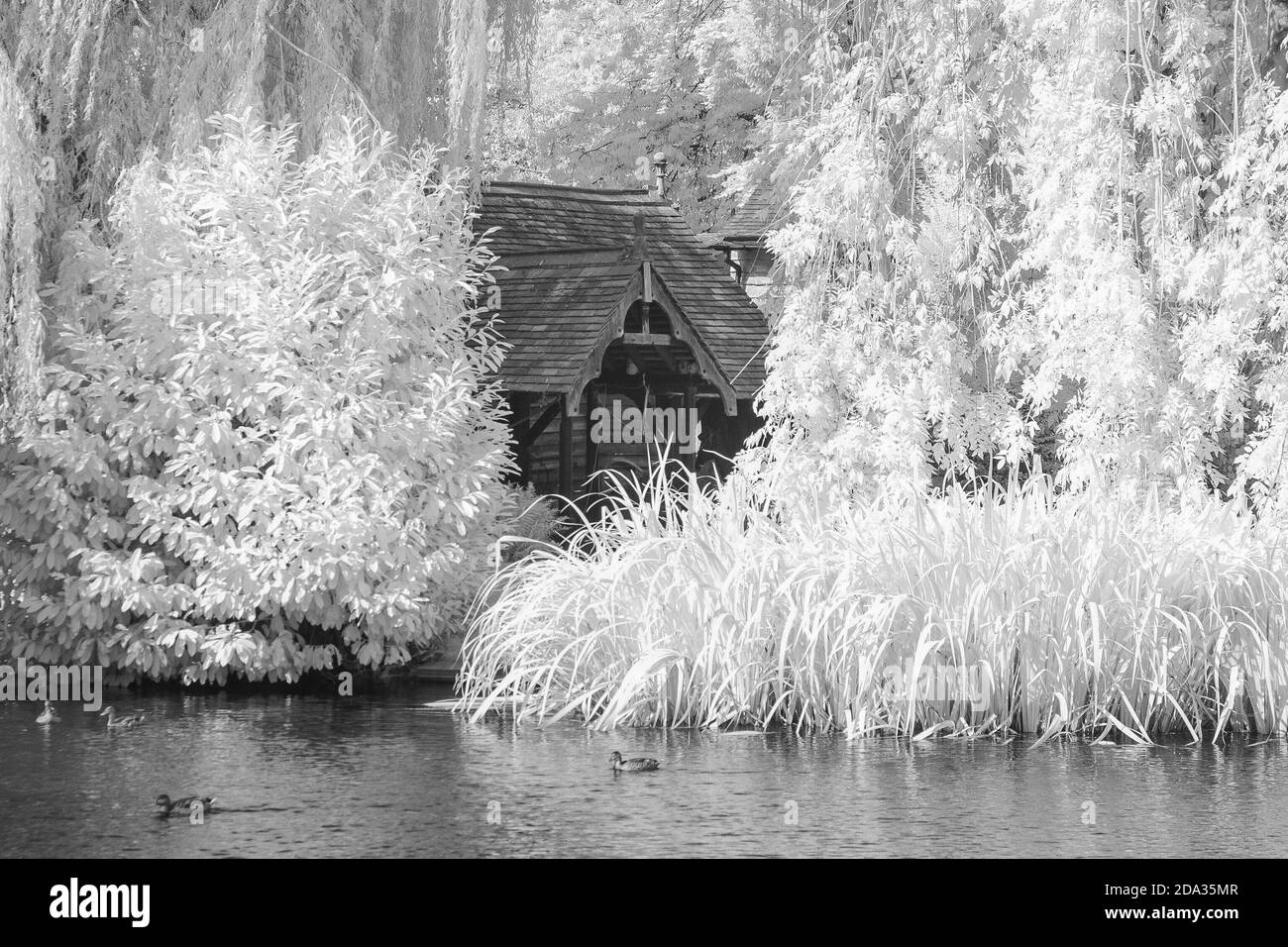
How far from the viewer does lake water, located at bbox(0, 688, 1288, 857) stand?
7.50 m

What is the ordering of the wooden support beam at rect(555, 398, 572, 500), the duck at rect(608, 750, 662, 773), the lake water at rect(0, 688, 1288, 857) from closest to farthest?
the lake water at rect(0, 688, 1288, 857) → the duck at rect(608, 750, 662, 773) → the wooden support beam at rect(555, 398, 572, 500)

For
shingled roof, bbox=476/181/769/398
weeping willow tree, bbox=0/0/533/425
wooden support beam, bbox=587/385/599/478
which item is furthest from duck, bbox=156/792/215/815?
wooden support beam, bbox=587/385/599/478

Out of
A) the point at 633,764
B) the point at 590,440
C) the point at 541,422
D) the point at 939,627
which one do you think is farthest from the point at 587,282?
the point at 633,764

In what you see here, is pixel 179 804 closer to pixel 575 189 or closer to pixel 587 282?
pixel 587 282

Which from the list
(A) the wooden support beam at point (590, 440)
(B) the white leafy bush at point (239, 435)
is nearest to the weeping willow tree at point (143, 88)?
(B) the white leafy bush at point (239, 435)

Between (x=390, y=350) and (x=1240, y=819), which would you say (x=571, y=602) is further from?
(x=1240, y=819)

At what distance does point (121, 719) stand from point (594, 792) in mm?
3778

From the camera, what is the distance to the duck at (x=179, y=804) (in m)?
8.02

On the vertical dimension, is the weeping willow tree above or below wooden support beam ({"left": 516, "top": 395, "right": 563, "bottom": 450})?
above

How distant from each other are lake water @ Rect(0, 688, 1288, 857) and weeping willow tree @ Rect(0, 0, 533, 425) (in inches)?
132

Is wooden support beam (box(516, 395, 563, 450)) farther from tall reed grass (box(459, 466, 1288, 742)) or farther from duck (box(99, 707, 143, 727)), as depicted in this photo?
duck (box(99, 707, 143, 727))

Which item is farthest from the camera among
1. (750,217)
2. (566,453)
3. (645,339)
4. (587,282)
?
(750,217)

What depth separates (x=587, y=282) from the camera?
19094 millimetres

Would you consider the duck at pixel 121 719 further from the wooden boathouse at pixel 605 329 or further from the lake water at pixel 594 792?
the wooden boathouse at pixel 605 329
